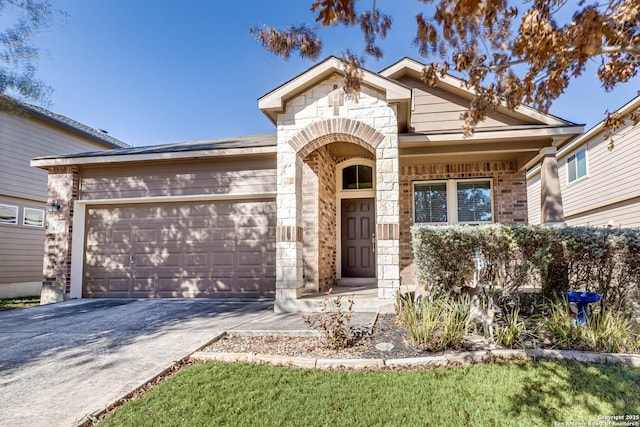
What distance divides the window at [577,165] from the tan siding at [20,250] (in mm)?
18812

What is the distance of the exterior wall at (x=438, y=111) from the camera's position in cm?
847

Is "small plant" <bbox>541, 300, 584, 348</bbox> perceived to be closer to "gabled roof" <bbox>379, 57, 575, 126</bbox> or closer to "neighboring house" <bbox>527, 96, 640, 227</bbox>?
"gabled roof" <bbox>379, 57, 575, 126</bbox>

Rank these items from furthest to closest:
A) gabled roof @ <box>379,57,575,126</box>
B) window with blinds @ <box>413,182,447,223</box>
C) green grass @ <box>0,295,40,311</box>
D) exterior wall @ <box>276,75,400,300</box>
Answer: window with blinds @ <box>413,182,447,223</box> < green grass @ <box>0,295,40,311</box> < gabled roof @ <box>379,57,575,126</box> < exterior wall @ <box>276,75,400,300</box>

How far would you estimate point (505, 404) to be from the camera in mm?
3062

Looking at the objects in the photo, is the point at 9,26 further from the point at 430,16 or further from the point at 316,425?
the point at 316,425

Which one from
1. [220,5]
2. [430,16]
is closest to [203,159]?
[220,5]

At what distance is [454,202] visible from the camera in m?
8.95

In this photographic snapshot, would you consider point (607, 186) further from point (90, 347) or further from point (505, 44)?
point (90, 347)

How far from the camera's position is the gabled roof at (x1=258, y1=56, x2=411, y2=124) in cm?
632

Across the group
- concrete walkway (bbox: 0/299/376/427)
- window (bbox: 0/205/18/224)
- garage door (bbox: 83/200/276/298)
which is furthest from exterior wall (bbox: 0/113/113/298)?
concrete walkway (bbox: 0/299/376/427)

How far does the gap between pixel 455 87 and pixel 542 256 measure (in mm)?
5312

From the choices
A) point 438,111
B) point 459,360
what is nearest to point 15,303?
point 459,360

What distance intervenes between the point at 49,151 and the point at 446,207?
12811 millimetres

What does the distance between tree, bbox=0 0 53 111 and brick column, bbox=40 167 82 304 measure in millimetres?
1879
